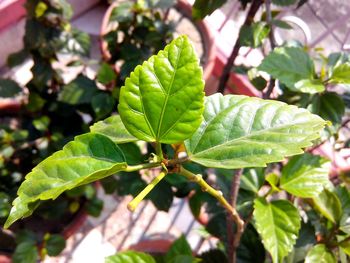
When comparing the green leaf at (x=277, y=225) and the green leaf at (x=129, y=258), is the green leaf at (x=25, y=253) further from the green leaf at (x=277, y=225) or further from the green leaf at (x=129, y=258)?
the green leaf at (x=277, y=225)

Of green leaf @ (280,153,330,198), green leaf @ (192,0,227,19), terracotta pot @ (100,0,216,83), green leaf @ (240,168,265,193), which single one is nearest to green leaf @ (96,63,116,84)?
terracotta pot @ (100,0,216,83)

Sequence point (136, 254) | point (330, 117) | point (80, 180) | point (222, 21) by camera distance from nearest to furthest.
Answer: point (80, 180)
point (136, 254)
point (330, 117)
point (222, 21)

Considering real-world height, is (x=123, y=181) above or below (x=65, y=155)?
below

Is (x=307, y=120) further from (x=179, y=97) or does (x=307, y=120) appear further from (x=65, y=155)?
(x=65, y=155)

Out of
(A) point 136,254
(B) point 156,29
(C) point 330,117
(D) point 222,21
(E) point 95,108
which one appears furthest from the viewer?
(D) point 222,21

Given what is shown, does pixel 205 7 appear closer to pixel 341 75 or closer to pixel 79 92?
pixel 341 75

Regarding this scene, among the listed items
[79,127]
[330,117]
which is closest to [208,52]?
[79,127]
